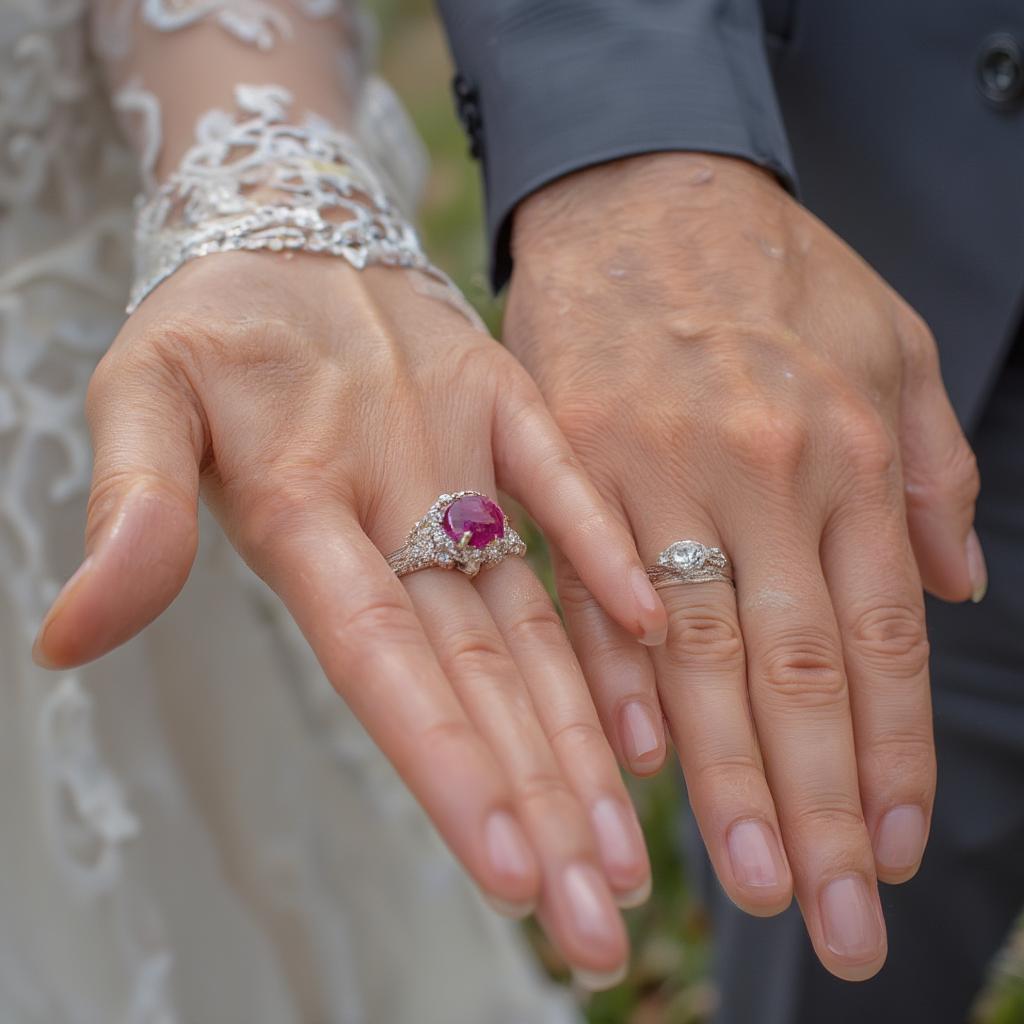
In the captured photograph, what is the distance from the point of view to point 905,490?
126 cm

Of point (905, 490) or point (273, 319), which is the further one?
point (905, 490)

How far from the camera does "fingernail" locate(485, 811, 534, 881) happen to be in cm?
82

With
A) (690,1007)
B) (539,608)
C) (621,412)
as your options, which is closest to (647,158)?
(621,412)

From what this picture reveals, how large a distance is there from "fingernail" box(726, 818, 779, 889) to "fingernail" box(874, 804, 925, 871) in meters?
0.14

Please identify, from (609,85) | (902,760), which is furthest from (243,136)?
(902,760)

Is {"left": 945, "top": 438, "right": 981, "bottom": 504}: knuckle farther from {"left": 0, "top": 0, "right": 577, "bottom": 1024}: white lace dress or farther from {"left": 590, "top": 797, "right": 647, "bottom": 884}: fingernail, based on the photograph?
{"left": 0, "top": 0, "right": 577, "bottom": 1024}: white lace dress

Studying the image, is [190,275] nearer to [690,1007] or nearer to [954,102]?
[954,102]

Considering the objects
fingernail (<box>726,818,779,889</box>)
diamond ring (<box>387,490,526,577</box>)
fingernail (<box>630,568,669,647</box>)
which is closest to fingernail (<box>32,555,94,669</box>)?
diamond ring (<box>387,490,526,577</box>)

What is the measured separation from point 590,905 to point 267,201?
83cm

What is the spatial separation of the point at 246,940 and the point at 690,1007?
3.45 feet

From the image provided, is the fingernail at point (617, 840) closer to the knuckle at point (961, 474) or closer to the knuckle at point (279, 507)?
the knuckle at point (279, 507)

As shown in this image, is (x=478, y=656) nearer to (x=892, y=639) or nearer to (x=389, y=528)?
(x=389, y=528)

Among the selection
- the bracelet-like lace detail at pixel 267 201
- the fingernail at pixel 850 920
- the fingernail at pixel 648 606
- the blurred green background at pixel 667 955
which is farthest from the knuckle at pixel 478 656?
the blurred green background at pixel 667 955

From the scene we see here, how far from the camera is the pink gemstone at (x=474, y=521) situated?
102cm
